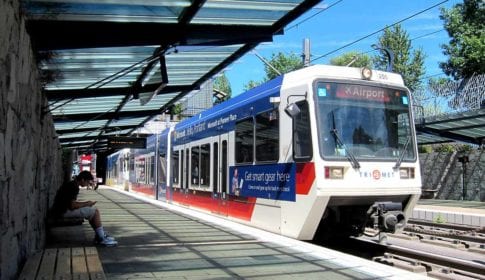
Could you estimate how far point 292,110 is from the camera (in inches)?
358

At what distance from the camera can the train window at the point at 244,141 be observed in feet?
37.7

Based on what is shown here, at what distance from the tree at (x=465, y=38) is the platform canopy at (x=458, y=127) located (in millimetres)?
8516

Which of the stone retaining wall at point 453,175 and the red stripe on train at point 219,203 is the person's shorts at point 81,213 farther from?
the stone retaining wall at point 453,175

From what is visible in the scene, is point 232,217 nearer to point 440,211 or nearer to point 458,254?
point 458,254

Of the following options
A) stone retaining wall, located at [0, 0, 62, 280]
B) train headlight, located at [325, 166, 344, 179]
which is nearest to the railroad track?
train headlight, located at [325, 166, 344, 179]

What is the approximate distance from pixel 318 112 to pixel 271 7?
1.90 metres

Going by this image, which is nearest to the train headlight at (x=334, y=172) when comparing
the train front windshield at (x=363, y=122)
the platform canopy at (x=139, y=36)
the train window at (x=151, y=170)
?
the train front windshield at (x=363, y=122)

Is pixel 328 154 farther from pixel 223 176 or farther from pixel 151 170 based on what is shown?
pixel 151 170

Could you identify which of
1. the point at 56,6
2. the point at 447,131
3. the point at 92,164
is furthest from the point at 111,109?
the point at 92,164

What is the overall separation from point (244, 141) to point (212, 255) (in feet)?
14.0

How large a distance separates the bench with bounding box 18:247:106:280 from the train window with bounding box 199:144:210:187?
24.0 feet

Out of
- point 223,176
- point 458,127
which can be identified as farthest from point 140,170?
point 223,176

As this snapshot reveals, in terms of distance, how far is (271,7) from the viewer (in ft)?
27.2

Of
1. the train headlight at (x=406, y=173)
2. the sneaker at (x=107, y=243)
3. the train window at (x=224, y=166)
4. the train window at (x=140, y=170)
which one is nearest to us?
the sneaker at (x=107, y=243)
